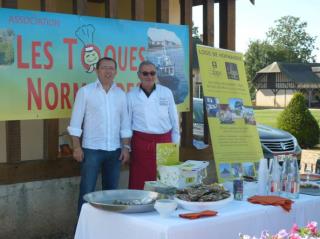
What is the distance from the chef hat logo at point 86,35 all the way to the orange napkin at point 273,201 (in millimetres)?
2736

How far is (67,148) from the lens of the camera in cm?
645

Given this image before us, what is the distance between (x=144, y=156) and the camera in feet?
16.2

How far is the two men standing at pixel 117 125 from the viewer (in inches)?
184

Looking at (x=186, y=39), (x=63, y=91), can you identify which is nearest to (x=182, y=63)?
(x=186, y=39)

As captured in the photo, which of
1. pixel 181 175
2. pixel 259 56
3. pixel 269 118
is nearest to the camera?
pixel 181 175

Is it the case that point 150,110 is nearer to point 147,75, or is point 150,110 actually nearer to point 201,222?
point 147,75

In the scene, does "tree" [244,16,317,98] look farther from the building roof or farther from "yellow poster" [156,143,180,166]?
"yellow poster" [156,143,180,166]

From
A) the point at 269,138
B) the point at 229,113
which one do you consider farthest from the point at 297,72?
the point at 229,113

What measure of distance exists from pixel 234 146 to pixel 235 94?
0.63m

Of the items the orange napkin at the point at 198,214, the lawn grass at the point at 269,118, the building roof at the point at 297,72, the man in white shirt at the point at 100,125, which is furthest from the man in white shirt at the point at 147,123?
the building roof at the point at 297,72

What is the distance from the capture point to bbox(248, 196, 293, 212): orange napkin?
320 cm

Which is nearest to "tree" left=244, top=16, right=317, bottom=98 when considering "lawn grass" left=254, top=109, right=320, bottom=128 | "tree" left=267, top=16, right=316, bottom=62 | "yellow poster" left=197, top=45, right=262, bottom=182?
"tree" left=267, top=16, right=316, bottom=62

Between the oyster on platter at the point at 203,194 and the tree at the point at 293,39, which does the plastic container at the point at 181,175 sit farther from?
the tree at the point at 293,39

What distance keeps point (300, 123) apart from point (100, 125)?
12.1 meters
